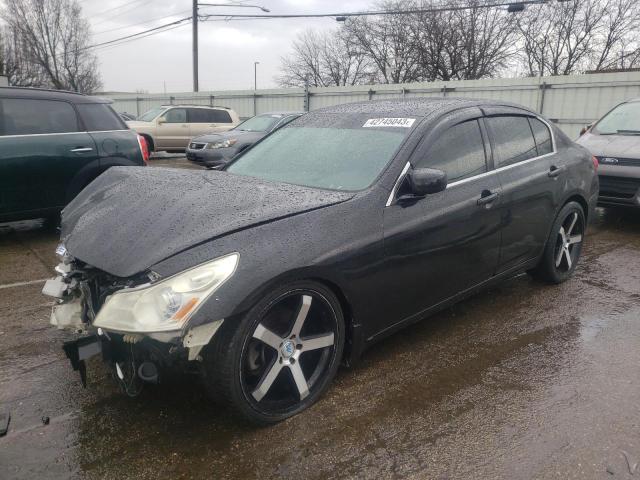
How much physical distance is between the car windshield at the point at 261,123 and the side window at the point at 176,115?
3906 mm

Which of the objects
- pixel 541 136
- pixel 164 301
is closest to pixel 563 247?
pixel 541 136

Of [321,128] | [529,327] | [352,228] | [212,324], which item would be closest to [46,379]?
[212,324]

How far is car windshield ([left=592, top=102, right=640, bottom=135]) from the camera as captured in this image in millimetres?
7309

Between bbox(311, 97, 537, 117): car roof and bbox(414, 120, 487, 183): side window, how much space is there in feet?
0.55

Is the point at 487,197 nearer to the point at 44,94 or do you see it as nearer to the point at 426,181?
the point at 426,181

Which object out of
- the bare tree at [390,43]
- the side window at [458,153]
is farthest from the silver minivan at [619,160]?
the bare tree at [390,43]

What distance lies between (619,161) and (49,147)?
6.91 m

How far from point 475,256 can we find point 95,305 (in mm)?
2366

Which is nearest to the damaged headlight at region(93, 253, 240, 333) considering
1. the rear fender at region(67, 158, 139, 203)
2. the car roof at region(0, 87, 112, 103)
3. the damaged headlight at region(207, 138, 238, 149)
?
the rear fender at region(67, 158, 139, 203)

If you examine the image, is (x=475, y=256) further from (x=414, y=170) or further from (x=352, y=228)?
(x=352, y=228)

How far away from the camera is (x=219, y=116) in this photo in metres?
16.9

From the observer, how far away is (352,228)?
109 inches

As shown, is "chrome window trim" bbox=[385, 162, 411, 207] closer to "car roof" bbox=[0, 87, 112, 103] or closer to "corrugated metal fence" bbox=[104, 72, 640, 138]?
"car roof" bbox=[0, 87, 112, 103]

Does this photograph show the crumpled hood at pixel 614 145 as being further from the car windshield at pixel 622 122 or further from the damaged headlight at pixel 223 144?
the damaged headlight at pixel 223 144
